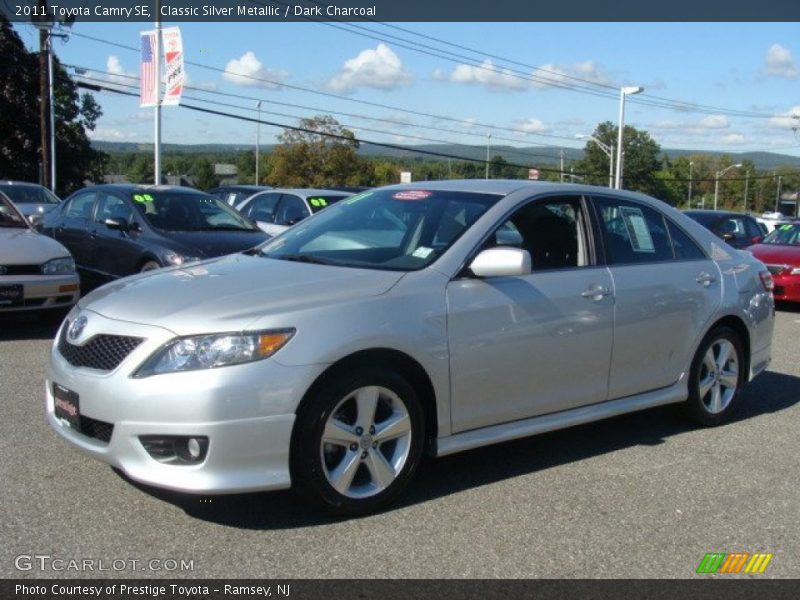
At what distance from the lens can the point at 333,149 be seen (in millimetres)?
59438

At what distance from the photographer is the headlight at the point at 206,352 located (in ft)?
12.3

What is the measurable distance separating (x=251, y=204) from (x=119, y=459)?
11671 mm

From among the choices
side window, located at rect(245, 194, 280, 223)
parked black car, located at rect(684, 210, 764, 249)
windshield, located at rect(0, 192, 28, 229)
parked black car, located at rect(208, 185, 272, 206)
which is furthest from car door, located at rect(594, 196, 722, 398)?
parked black car, located at rect(208, 185, 272, 206)

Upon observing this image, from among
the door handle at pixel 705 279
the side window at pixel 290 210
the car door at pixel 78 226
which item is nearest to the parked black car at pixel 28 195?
the side window at pixel 290 210

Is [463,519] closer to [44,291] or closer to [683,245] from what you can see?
[683,245]

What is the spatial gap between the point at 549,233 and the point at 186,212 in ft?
21.1

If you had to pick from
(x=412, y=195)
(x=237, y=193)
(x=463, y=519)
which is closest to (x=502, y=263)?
(x=412, y=195)

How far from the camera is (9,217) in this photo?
9.61 metres

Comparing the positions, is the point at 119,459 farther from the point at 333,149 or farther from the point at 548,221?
the point at 333,149

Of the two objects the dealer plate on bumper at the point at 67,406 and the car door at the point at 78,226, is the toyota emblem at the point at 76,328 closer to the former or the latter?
the dealer plate on bumper at the point at 67,406

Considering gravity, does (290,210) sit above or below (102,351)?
A: above

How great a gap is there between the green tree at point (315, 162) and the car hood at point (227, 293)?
180 feet

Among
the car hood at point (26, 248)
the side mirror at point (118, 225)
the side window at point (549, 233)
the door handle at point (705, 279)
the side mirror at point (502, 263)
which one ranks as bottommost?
the car hood at point (26, 248)
